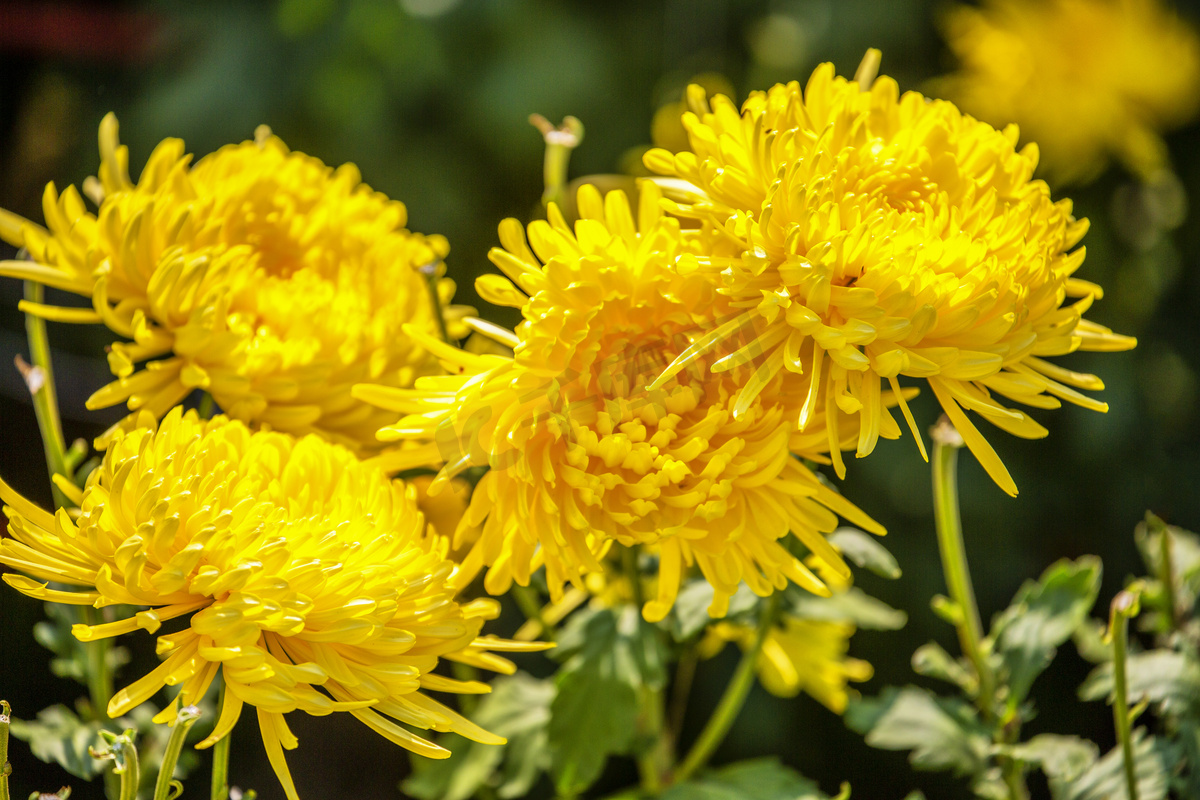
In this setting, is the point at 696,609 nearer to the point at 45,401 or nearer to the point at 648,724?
the point at 648,724

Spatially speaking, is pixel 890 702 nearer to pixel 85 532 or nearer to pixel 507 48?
pixel 85 532

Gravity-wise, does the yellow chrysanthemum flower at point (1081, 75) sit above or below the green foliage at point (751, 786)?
above

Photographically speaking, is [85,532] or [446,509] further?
[446,509]

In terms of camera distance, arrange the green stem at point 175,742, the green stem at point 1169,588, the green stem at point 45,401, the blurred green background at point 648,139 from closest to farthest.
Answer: the green stem at point 175,742, the green stem at point 45,401, the green stem at point 1169,588, the blurred green background at point 648,139

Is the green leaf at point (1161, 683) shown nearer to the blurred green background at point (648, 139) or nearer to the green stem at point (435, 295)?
the green stem at point (435, 295)

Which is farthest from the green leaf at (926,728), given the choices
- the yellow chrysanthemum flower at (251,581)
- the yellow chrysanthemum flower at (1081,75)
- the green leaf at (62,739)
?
the yellow chrysanthemum flower at (1081,75)

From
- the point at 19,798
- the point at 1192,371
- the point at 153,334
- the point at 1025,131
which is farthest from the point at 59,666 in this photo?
the point at 1192,371
